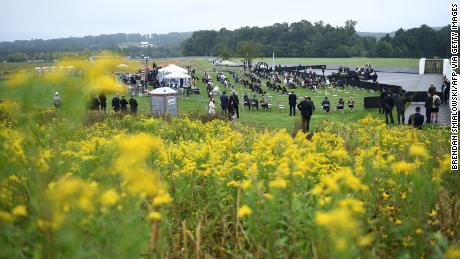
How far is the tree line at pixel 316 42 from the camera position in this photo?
8662cm

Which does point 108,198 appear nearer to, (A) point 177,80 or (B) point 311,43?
(A) point 177,80

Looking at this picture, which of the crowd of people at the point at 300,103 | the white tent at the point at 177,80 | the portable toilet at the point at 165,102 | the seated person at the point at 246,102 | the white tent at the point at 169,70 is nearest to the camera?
the crowd of people at the point at 300,103

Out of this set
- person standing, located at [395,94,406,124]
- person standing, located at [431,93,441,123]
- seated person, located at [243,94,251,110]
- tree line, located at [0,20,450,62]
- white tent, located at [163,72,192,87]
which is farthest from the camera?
tree line, located at [0,20,450,62]

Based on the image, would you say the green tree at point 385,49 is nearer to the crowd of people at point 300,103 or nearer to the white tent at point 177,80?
the crowd of people at point 300,103

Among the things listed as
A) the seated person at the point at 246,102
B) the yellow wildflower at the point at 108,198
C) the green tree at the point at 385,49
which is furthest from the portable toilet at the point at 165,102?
the green tree at the point at 385,49

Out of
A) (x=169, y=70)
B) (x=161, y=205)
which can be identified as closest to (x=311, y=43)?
(x=169, y=70)

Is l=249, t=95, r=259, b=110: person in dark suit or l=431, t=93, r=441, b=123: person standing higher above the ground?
l=431, t=93, r=441, b=123: person standing

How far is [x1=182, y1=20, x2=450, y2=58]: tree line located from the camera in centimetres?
8662

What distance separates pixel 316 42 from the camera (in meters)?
111

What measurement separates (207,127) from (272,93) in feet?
70.9

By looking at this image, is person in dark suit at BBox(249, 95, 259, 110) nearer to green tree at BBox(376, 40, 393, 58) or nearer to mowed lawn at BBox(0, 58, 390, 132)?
mowed lawn at BBox(0, 58, 390, 132)

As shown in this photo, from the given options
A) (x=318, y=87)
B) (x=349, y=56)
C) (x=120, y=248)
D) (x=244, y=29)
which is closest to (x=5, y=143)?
(x=120, y=248)

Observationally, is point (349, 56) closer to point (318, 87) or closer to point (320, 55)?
point (320, 55)

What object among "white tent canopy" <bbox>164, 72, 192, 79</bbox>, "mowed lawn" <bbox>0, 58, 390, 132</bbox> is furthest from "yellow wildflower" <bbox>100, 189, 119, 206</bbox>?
"white tent canopy" <bbox>164, 72, 192, 79</bbox>
